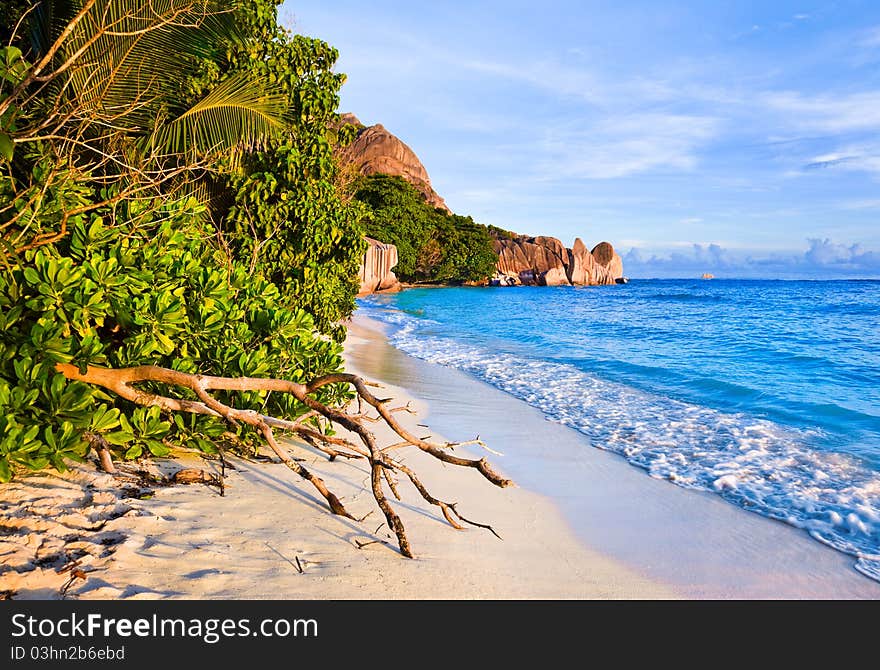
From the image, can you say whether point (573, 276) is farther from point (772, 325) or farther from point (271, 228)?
point (271, 228)

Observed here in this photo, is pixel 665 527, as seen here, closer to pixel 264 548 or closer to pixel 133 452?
pixel 264 548

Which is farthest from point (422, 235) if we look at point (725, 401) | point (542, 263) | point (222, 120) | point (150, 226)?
point (150, 226)

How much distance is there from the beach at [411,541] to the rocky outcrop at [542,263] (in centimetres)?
6725

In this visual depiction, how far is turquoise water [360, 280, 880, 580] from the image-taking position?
5211 mm

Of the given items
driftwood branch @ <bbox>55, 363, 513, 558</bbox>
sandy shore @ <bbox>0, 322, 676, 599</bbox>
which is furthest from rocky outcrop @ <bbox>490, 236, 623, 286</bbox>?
driftwood branch @ <bbox>55, 363, 513, 558</bbox>

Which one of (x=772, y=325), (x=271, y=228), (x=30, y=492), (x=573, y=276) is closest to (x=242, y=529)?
(x=30, y=492)

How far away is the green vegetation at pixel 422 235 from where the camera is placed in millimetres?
51469

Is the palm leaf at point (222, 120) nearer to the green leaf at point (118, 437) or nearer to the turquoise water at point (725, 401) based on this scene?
the green leaf at point (118, 437)

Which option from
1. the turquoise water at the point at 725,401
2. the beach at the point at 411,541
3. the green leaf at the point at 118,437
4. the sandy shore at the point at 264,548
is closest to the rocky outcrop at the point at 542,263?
the turquoise water at the point at 725,401

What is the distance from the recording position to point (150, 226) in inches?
201

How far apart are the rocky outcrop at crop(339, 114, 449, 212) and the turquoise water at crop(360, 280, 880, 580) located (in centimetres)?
6552

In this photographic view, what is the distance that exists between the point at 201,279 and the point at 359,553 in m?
2.51

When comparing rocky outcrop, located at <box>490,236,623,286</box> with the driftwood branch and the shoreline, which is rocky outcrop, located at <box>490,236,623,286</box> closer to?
the shoreline

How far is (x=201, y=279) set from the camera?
4.36 meters
